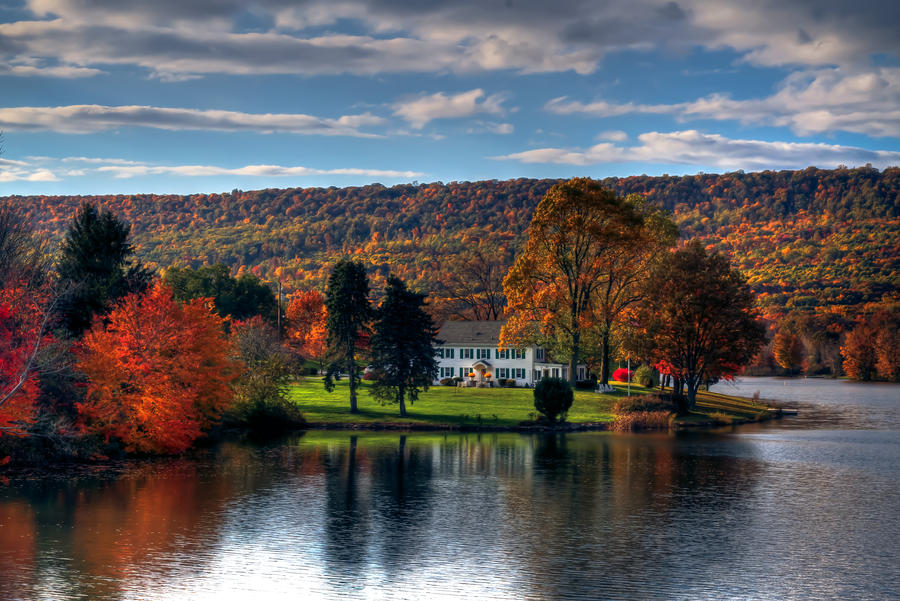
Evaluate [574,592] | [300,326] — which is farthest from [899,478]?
[300,326]

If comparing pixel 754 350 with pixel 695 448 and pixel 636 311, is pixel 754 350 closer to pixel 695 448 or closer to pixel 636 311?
pixel 636 311

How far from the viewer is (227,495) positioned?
40.0 m

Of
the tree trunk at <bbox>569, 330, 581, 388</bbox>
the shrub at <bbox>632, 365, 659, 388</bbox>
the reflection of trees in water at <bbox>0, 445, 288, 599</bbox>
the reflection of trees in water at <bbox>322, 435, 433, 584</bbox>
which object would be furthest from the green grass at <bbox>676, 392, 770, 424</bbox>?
the reflection of trees in water at <bbox>0, 445, 288, 599</bbox>

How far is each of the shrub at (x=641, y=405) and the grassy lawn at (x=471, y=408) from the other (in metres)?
1.10

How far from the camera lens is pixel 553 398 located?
70.9 m

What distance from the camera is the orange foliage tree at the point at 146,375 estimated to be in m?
52.2

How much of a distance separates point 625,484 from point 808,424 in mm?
43684

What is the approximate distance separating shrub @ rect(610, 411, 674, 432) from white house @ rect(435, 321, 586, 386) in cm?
2252

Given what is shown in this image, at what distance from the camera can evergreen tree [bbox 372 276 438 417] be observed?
7125cm

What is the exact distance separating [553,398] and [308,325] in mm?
65355

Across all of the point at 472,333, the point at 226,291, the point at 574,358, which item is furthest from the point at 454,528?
the point at 226,291

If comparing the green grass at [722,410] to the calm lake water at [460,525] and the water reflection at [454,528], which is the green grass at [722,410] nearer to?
the calm lake water at [460,525]

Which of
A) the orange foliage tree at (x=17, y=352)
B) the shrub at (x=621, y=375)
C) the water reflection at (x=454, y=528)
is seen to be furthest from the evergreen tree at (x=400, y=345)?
the shrub at (x=621, y=375)

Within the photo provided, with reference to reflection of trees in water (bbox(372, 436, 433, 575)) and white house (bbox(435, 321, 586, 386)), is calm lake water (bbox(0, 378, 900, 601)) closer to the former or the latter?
reflection of trees in water (bbox(372, 436, 433, 575))
